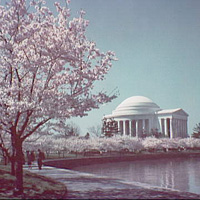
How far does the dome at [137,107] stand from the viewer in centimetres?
11750

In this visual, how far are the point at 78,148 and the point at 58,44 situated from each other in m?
39.1

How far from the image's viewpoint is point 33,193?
1348 centimetres

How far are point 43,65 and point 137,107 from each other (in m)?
106

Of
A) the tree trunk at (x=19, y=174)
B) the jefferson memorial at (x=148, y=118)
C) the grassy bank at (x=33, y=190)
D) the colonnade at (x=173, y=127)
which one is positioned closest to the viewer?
the grassy bank at (x=33, y=190)

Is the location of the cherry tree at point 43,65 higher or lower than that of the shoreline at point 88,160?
higher

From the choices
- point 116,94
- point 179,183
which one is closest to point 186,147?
point 179,183

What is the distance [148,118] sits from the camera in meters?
117

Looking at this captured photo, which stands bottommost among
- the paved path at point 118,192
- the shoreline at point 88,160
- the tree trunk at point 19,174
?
the shoreline at point 88,160

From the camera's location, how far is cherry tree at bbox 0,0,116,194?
1382 cm

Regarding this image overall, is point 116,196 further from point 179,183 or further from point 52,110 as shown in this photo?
point 179,183

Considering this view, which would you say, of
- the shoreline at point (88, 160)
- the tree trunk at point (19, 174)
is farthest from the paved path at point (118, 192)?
the shoreline at point (88, 160)

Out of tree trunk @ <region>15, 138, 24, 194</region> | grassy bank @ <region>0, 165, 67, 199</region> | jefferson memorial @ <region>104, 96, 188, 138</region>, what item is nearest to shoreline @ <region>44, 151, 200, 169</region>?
grassy bank @ <region>0, 165, 67, 199</region>

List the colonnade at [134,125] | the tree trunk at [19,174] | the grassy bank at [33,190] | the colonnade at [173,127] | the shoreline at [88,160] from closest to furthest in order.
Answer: the grassy bank at [33,190] → the tree trunk at [19,174] → the shoreline at [88,160] → the colonnade at [173,127] → the colonnade at [134,125]

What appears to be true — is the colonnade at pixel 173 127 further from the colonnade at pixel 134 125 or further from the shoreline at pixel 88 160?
the shoreline at pixel 88 160
